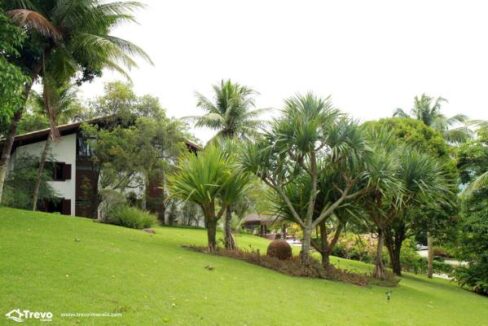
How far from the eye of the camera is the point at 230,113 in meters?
26.5

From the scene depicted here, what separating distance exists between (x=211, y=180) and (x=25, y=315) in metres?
8.89

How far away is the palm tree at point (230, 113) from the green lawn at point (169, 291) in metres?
14.0

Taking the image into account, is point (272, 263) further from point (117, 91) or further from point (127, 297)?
point (117, 91)

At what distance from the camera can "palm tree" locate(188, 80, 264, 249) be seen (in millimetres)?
26500

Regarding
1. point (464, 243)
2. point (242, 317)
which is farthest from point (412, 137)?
point (242, 317)

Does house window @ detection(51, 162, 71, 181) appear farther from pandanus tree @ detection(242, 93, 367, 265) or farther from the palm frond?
pandanus tree @ detection(242, 93, 367, 265)

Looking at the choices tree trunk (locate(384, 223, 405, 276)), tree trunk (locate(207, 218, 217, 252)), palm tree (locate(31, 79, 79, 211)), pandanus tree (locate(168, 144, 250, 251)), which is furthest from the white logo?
tree trunk (locate(384, 223, 405, 276))

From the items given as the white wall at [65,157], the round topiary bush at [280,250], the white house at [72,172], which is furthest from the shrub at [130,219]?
the white wall at [65,157]

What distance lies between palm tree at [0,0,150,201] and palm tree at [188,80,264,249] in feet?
30.2

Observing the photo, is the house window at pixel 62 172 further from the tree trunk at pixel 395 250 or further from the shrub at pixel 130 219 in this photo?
the tree trunk at pixel 395 250

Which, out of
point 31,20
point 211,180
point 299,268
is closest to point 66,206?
point 31,20

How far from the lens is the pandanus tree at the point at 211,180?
13.8 metres

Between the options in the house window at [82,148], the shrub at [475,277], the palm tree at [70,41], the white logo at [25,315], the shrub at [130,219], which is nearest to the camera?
the white logo at [25,315]

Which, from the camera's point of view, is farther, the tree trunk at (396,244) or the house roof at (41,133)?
the house roof at (41,133)
